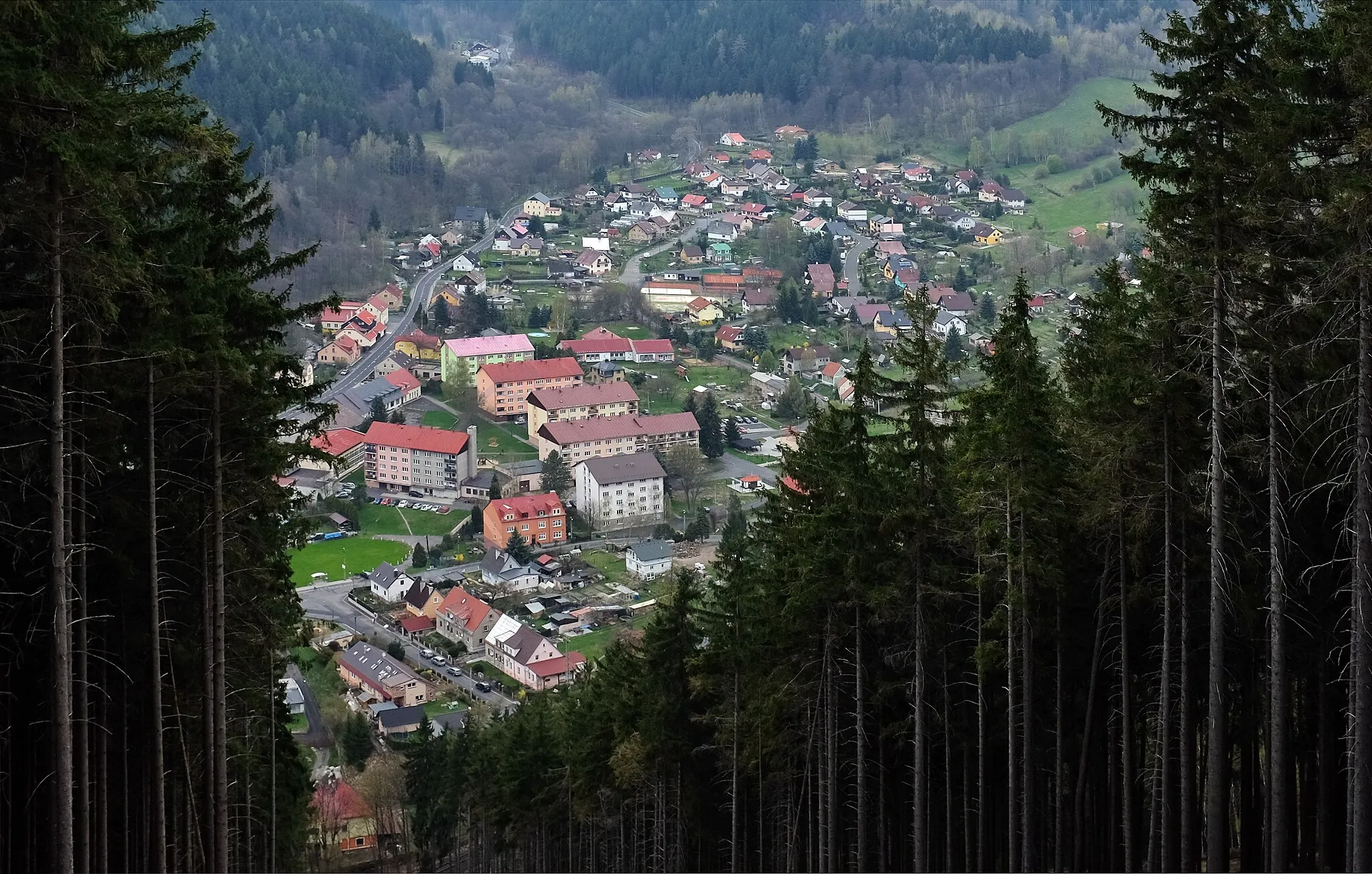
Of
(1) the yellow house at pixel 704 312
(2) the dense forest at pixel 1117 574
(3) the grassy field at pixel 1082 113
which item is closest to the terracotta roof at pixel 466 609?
(2) the dense forest at pixel 1117 574

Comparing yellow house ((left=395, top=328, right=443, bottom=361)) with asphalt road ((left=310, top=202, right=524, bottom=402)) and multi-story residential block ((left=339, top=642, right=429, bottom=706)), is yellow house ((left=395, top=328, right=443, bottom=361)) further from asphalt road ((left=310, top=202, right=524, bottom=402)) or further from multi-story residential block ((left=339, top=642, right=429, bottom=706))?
multi-story residential block ((left=339, top=642, right=429, bottom=706))

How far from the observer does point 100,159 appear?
8.38m

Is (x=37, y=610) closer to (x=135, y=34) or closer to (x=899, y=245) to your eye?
(x=135, y=34)

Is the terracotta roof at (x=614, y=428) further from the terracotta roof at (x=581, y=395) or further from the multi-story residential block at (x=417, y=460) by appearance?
the multi-story residential block at (x=417, y=460)

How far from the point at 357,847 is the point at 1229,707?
26.6 meters

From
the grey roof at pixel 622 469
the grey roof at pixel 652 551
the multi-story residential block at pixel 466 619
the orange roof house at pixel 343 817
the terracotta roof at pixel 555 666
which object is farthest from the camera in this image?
the grey roof at pixel 622 469

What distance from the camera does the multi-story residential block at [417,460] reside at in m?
69.3

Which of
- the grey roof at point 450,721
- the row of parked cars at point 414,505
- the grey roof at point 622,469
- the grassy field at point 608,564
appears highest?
the grey roof at point 622,469

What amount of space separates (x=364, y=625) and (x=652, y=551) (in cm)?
1274

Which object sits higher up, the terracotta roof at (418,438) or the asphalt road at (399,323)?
the asphalt road at (399,323)

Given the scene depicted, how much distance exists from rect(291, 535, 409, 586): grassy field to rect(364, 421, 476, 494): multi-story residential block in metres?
8.02

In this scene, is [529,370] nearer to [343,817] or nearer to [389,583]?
[389,583]

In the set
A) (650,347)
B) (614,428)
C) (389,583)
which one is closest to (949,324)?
(650,347)

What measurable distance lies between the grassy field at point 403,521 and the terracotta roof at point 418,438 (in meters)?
3.97
